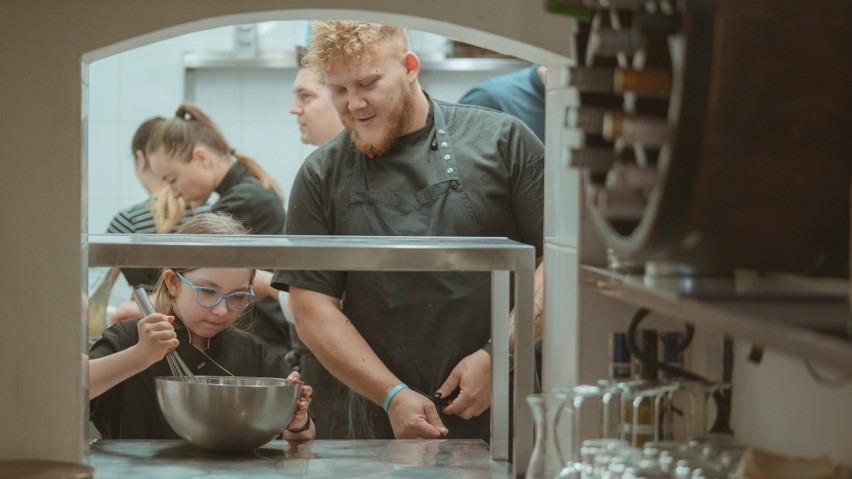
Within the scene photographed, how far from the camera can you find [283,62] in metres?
4.48

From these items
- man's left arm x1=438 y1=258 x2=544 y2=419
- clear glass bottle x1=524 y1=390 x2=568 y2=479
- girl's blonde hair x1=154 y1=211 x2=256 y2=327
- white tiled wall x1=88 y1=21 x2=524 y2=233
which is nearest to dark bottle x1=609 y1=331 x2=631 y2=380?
clear glass bottle x1=524 y1=390 x2=568 y2=479

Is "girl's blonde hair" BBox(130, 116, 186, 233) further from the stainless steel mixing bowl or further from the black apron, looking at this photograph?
the stainless steel mixing bowl

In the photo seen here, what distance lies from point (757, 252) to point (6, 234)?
109 cm

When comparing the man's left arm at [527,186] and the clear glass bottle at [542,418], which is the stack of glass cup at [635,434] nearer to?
the clear glass bottle at [542,418]

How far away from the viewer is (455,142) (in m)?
2.69

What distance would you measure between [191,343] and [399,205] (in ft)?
1.89

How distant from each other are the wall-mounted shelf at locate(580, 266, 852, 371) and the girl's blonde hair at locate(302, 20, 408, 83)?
140cm

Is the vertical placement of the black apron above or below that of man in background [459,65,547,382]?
below

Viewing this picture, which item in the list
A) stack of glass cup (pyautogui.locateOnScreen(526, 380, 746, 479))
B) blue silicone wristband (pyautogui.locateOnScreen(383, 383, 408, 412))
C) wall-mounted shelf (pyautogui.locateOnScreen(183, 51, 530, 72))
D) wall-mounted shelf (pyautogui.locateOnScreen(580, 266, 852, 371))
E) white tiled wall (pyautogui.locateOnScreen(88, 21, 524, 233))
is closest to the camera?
wall-mounted shelf (pyautogui.locateOnScreen(580, 266, 852, 371))

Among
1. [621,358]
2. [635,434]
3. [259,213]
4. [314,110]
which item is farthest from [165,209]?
[635,434]

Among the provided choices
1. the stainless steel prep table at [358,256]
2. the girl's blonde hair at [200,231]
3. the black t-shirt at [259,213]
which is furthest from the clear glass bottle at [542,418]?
the black t-shirt at [259,213]

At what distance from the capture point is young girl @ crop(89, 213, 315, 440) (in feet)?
8.12

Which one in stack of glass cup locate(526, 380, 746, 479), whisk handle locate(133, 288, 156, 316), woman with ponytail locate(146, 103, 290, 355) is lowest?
stack of glass cup locate(526, 380, 746, 479)

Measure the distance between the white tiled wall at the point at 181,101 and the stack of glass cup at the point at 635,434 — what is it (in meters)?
3.10
